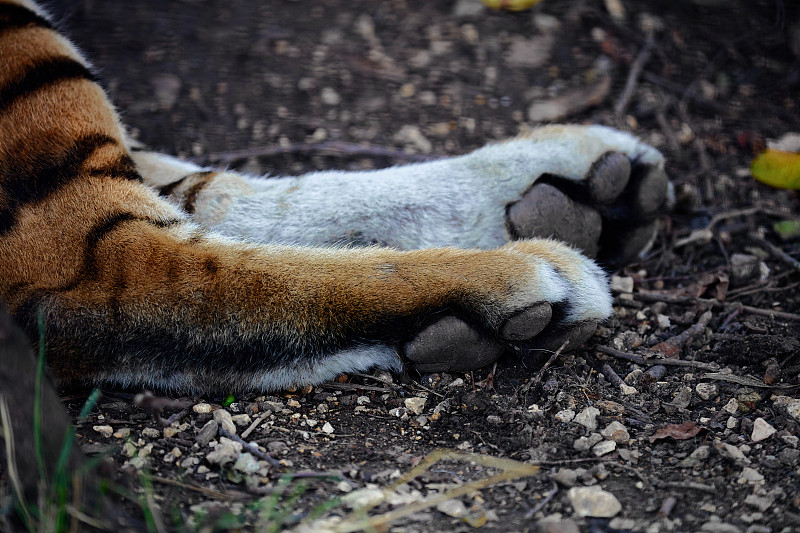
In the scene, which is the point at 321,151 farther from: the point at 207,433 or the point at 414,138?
the point at 207,433

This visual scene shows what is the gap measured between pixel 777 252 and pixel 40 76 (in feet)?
6.86

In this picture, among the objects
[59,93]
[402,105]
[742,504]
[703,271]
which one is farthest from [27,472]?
[402,105]

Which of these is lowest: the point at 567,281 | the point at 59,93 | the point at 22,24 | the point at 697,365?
the point at 697,365

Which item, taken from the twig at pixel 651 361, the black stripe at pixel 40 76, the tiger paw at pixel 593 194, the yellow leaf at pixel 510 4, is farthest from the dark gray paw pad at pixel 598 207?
the yellow leaf at pixel 510 4

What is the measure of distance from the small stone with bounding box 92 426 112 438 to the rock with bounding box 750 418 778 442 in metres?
1.36

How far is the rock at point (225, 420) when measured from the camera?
62.8 inches

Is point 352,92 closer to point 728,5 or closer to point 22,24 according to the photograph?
point 22,24

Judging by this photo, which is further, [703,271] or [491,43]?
[491,43]

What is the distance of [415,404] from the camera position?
5.59 feet

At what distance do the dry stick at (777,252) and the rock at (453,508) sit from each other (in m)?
1.34

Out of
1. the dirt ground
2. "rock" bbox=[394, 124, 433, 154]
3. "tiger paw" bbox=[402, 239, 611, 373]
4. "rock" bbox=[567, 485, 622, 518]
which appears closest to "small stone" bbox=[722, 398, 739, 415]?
the dirt ground

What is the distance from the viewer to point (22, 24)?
187 cm

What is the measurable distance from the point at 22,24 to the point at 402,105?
57.6 inches

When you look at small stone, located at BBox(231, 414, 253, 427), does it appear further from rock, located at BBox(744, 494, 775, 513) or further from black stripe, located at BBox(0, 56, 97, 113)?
rock, located at BBox(744, 494, 775, 513)
